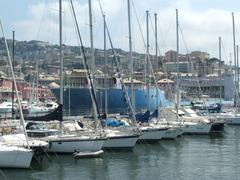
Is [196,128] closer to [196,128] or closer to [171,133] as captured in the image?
[196,128]

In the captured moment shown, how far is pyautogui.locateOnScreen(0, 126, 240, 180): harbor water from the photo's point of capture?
26814mm

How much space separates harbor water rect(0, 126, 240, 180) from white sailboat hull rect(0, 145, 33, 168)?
0.35 m

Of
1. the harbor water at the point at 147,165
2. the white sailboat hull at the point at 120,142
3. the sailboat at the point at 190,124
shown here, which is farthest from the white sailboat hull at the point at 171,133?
the white sailboat hull at the point at 120,142

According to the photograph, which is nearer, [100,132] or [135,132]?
[100,132]

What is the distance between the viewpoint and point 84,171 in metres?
28.0

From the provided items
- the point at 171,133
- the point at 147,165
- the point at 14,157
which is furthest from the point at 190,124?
the point at 14,157

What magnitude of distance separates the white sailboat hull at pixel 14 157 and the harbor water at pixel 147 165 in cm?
35

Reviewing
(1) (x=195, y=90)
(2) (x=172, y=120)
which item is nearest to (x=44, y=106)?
(2) (x=172, y=120)

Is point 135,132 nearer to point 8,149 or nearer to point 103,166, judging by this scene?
point 103,166

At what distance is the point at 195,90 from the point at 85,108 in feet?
164

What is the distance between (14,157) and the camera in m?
26.4

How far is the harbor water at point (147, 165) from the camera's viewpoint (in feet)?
88.0

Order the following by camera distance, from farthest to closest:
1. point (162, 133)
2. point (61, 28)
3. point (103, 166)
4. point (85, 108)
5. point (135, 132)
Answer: point (85, 108) → point (162, 133) → point (135, 132) → point (61, 28) → point (103, 166)

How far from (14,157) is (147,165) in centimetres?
883
